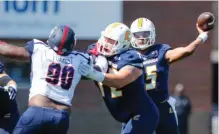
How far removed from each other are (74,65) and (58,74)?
0.49 ft

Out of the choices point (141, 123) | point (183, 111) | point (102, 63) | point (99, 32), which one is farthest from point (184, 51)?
point (99, 32)

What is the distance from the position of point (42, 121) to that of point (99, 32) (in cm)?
748

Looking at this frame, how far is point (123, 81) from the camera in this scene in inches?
245

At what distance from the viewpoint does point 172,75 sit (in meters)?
14.1

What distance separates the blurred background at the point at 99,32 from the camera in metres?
13.2

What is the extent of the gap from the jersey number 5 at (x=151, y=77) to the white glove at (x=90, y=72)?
124 cm

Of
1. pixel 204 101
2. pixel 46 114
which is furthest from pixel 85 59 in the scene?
pixel 204 101

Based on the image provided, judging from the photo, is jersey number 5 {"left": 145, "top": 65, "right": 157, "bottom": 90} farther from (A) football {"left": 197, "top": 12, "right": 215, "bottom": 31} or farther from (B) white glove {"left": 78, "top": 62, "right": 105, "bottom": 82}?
(B) white glove {"left": 78, "top": 62, "right": 105, "bottom": 82}

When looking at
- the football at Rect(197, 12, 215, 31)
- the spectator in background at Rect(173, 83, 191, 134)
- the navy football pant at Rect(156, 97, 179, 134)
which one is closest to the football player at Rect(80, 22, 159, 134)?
the navy football pant at Rect(156, 97, 179, 134)

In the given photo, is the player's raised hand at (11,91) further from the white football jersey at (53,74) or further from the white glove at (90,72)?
the white glove at (90,72)

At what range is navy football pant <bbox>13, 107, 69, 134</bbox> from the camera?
586 centimetres

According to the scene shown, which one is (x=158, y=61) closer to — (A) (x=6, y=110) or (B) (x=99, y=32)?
(A) (x=6, y=110)

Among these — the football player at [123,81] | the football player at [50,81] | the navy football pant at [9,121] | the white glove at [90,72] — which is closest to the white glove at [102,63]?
the football player at [123,81]

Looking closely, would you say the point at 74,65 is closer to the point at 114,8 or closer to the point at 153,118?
the point at 153,118
